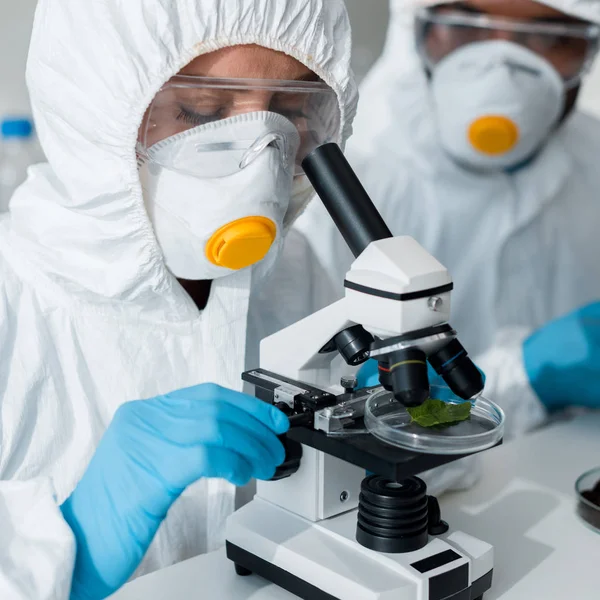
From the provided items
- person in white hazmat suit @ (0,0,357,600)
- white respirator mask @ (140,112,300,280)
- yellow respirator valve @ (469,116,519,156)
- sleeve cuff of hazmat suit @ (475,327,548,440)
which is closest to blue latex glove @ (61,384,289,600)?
person in white hazmat suit @ (0,0,357,600)

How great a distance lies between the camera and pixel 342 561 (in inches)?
37.7

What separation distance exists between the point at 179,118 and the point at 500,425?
58cm

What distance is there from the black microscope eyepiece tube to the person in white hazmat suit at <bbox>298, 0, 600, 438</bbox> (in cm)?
92

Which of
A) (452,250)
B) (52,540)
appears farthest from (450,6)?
(52,540)

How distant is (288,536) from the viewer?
3.31ft

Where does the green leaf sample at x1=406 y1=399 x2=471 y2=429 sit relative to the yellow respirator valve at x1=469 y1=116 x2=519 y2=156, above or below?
below

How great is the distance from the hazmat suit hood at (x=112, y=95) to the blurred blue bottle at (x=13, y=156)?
2.76ft

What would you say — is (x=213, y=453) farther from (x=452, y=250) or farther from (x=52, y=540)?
(x=452, y=250)

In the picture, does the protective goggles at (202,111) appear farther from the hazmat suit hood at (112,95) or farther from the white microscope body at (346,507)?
the white microscope body at (346,507)

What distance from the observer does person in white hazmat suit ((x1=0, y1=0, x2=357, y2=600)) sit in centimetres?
94

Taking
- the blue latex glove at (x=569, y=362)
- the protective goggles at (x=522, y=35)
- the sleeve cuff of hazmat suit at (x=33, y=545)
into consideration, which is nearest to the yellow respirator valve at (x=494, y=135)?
the protective goggles at (x=522, y=35)

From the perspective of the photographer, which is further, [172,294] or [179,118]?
[172,294]

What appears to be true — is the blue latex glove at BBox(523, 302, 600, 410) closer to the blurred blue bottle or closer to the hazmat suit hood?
the hazmat suit hood

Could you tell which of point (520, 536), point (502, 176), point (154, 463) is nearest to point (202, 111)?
point (154, 463)
